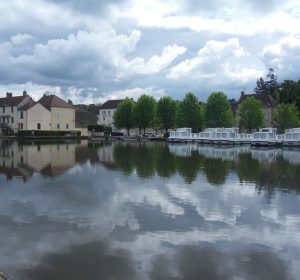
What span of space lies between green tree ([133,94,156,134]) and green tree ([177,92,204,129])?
904cm

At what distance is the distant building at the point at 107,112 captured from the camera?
144625mm

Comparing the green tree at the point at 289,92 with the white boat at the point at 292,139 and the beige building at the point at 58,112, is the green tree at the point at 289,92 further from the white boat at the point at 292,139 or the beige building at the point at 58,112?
the beige building at the point at 58,112

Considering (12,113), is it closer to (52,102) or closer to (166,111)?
(52,102)

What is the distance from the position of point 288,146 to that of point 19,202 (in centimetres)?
5964

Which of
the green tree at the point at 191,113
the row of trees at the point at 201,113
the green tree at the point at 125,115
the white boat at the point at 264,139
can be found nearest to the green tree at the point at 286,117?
the row of trees at the point at 201,113

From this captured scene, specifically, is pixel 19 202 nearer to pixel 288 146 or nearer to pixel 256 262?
pixel 256 262

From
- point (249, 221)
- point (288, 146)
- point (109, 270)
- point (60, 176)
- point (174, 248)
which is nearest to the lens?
point (109, 270)

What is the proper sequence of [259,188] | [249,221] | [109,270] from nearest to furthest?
[109,270] → [249,221] → [259,188]

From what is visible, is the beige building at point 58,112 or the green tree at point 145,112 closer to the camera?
the green tree at point 145,112

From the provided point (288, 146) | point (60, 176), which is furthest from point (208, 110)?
point (60, 176)

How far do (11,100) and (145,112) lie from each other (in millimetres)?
33438

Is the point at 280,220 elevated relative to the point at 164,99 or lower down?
lower down

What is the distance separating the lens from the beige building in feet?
346

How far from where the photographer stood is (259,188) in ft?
69.8
